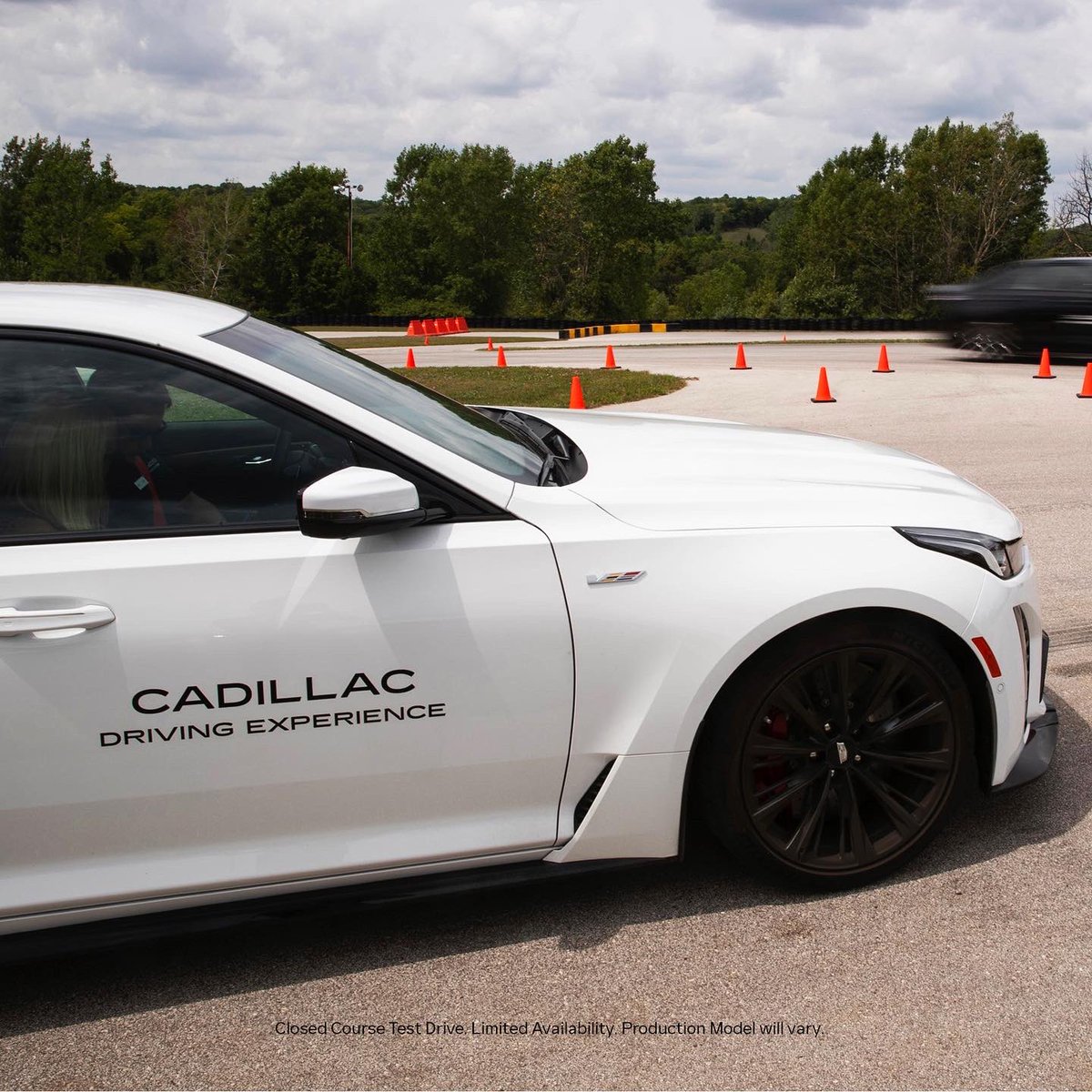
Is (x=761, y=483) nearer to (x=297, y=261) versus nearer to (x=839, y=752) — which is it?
(x=839, y=752)

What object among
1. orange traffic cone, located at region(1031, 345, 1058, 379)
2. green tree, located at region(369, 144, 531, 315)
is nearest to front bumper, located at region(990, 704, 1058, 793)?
orange traffic cone, located at region(1031, 345, 1058, 379)

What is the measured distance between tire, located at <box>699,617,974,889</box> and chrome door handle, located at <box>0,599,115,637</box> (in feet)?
4.96

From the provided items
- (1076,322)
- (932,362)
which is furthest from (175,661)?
(932,362)

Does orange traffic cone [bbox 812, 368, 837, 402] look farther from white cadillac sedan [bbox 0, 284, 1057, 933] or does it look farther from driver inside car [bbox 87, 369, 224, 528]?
driver inside car [bbox 87, 369, 224, 528]

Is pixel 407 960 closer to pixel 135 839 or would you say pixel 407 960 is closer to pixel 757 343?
pixel 135 839

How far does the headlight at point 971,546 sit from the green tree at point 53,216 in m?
84.6

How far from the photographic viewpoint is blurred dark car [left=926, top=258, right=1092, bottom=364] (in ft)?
59.2

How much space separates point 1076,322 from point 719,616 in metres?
17.6

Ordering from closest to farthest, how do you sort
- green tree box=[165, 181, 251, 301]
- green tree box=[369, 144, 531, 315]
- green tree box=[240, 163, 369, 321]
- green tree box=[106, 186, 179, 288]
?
1. green tree box=[240, 163, 369, 321]
2. green tree box=[165, 181, 251, 301]
3. green tree box=[369, 144, 531, 315]
4. green tree box=[106, 186, 179, 288]

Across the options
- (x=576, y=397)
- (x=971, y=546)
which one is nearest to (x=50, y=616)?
(x=971, y=546)

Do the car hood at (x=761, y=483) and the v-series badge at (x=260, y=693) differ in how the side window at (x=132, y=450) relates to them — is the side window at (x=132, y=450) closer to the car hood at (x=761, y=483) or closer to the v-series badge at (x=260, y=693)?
the v-series badge at (x=260, y=693)

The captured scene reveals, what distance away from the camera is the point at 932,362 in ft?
69.9

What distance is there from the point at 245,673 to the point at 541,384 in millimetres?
15540

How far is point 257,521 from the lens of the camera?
2797 mm
